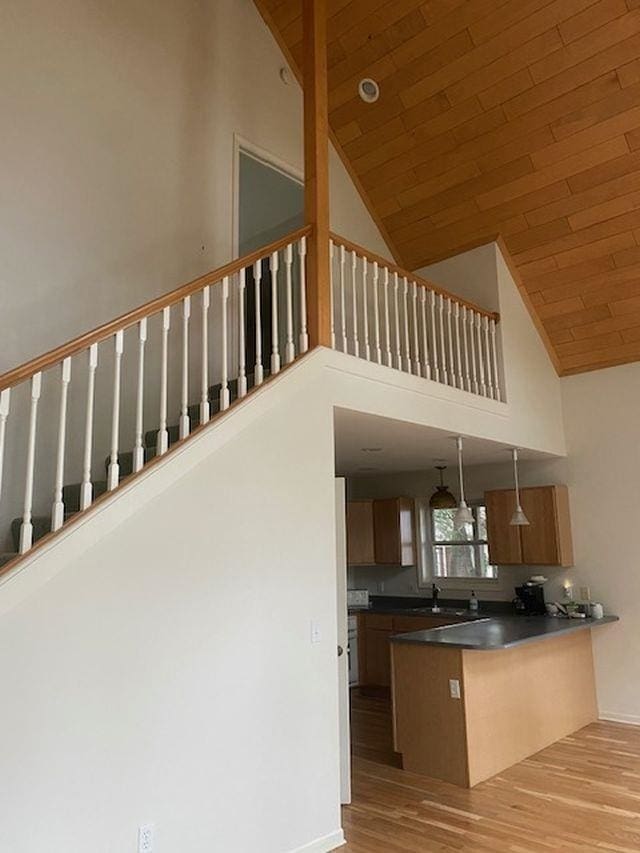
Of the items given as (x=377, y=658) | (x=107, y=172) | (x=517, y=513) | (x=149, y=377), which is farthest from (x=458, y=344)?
(x=377, y=658)

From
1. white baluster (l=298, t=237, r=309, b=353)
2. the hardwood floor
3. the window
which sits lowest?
the hardwood floor

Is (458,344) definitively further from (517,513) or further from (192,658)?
(192,658)

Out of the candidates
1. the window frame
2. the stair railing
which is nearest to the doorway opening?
the stair railing

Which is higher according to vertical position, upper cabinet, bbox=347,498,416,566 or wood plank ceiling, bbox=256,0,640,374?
wood plank ceiling, bbox=256,0,640,374

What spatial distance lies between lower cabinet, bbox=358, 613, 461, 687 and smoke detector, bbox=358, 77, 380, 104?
522 cm

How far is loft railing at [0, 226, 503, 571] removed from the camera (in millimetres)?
2836

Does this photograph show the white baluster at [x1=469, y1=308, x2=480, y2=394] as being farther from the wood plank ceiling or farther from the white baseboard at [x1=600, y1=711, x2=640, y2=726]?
the white baseboard at [x1=600, y1=711, x2=640, y2=726]

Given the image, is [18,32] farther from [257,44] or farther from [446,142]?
[446,142]

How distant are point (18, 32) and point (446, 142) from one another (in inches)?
134

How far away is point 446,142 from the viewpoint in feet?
18.5

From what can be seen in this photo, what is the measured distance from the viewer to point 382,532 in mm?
7684

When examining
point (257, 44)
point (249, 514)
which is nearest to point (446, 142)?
point (257, 44)

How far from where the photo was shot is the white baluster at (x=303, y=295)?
393cm

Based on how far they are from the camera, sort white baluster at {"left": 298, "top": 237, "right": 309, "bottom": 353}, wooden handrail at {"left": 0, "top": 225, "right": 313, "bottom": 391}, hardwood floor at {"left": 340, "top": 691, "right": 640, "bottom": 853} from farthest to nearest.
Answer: white baluster at {"left": 298, "top": 237, "right": 309, "bottom": 353}, hardwood floor at {"left": 340, "top": 691, "right": 640, "bottom": 853}, wooden handrail at {"left": 0, "top": 225, "right": 313, "bottom": 391}
